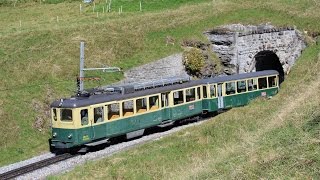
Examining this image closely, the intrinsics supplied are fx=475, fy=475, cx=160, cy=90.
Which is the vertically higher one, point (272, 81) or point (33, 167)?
point (272, 81)

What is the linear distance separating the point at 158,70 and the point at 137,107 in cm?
1107

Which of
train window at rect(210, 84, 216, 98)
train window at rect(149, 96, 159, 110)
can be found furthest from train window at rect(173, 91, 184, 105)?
train window at rect(210, 84, 216, 98)

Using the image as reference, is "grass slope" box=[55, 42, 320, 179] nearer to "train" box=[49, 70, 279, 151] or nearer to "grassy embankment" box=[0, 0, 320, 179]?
"grassy embankment" box=[0, 0, 320, 179]

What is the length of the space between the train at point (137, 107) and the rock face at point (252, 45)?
658 centimetres

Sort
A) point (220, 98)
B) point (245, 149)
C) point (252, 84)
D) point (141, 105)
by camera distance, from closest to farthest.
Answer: point (245, 149) → point (141, 105) → point (220, 98) → point (252, 84)

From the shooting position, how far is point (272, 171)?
36.7 ft

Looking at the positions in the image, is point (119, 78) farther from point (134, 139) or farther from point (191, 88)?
point (134, 139)

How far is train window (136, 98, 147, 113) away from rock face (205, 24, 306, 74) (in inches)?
625

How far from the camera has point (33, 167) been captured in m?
19.8

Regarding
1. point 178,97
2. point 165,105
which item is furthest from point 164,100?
point 178,97

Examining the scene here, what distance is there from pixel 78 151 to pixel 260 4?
28727 mm

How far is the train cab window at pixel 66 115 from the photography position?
20916 millimetres

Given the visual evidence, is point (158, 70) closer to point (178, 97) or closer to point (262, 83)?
point (262, 83)

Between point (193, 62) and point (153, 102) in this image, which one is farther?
point (193, 62)
